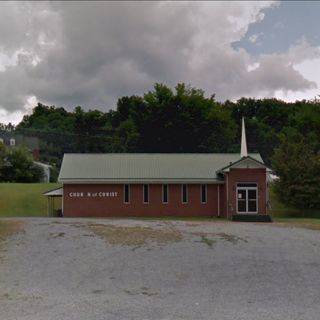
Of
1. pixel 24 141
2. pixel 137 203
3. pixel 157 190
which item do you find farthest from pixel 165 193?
pixel 24 141

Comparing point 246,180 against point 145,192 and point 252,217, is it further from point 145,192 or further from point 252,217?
point 145,192

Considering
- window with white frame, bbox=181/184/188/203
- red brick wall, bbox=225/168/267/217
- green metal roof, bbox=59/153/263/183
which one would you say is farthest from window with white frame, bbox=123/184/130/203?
red brick wall, bbox=225/168/267/217

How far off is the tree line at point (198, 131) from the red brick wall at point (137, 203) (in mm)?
6488

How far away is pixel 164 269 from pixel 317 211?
30724mm

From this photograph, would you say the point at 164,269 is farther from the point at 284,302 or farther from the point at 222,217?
the point at 222,217

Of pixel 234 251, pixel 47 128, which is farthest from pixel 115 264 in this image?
pixel 47 128

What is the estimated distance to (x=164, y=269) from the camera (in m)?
16.3

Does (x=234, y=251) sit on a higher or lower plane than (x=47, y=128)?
lower

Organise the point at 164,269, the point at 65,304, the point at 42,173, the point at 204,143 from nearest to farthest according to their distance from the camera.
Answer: the point at 65,304
the point at 164,269
the point at 42,173
the point at 204,143

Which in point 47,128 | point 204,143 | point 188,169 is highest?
point 47,128

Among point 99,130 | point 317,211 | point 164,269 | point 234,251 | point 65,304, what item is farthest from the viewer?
point 99,130

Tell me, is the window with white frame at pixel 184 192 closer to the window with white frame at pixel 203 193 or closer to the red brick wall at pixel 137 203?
the red brick wall at pixel 137 203

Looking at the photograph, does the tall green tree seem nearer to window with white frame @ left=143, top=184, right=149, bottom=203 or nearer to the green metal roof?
the green metal roof

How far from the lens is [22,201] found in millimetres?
45312
